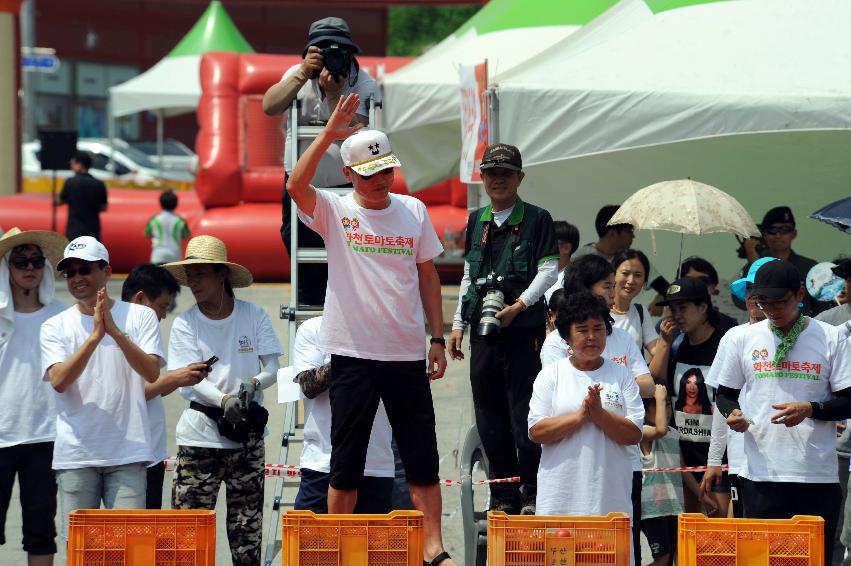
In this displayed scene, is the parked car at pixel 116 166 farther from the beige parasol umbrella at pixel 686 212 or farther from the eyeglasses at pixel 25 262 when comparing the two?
the eyeglasses at pixel 25 262

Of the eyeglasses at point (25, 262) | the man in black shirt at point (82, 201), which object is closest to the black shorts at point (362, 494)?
the eyeglasses at point (25, 262)

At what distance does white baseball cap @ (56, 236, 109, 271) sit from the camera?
6.16 metres

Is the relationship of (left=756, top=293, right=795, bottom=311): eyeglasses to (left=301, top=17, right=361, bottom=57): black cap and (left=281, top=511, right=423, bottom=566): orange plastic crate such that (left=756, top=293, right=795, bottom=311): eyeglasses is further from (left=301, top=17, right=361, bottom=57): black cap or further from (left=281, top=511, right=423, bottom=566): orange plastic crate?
(left=301, top=17, right=361, bottom=57): black cap

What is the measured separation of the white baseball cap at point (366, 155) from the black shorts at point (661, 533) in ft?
9.11

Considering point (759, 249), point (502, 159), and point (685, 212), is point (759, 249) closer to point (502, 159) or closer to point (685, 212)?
point (685, 212)

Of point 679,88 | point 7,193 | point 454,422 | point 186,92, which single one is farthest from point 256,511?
point 186,92

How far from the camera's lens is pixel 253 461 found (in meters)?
6.41

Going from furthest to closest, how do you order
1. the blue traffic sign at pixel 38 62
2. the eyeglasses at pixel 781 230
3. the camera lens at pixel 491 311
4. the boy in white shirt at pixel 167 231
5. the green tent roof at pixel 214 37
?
the blue traffic sign at pixel 38 62 < the green tent roof at pixel 214 37 < the boy in white shirt at pixel 167 231 < the eyeglasses at pixel 781 230 < the camera lens at pixel 491 311

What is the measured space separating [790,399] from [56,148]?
15.8 meters

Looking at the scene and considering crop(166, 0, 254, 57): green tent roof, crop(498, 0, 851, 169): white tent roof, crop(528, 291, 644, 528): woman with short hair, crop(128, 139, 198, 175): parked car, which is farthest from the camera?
crop(128, 139, 198, 175): parked car

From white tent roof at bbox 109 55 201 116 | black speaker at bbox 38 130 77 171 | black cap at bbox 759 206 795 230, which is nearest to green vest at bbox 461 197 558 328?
black cap at bbox 759 206 795 230

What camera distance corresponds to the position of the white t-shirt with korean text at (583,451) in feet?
18.5

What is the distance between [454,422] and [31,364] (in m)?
4.75

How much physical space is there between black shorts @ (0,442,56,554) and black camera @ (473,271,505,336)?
222 cm
